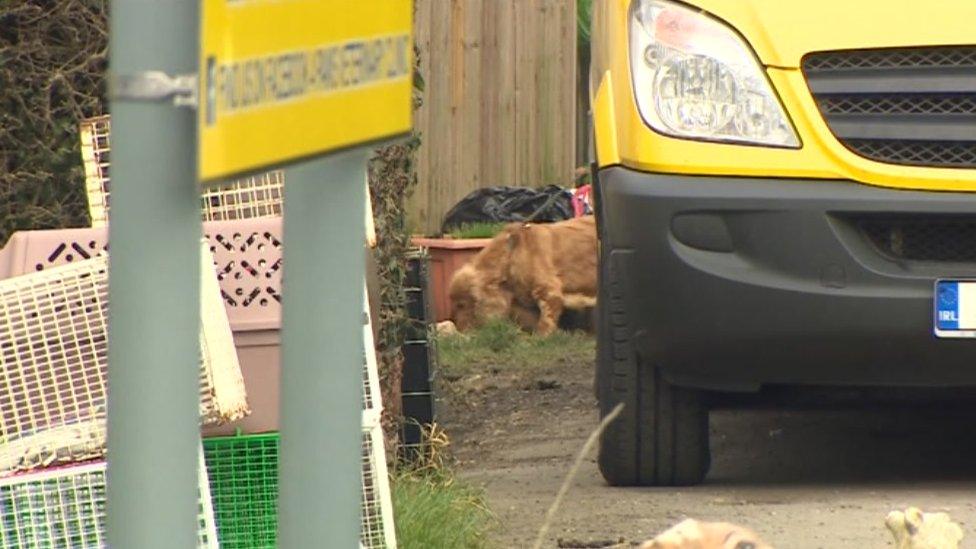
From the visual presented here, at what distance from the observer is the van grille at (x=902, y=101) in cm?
466

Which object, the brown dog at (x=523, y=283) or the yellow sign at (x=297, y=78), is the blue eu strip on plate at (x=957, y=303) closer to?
the yellow sign at (x=297, y=78)

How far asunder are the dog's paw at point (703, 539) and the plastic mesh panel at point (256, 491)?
41.5 inches

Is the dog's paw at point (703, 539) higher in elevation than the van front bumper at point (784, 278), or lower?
lower

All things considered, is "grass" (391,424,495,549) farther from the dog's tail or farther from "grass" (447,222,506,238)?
"grass" (447,222,506,238)

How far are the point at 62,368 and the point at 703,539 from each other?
1207 mm

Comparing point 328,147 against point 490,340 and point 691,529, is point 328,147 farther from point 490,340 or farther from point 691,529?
point 490,340

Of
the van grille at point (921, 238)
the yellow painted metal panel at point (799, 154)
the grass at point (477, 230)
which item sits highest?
the yellow painted metal panel at point (799, 154)

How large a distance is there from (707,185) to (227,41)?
322 centimetres

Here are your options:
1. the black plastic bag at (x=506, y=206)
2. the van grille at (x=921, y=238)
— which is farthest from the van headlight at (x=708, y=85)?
the black plastic bag at (x=506, y=206)

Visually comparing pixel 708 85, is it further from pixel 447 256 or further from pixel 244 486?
pixel 447 256

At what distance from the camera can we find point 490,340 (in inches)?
382

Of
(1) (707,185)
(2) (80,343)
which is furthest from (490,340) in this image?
(2) (80,343)

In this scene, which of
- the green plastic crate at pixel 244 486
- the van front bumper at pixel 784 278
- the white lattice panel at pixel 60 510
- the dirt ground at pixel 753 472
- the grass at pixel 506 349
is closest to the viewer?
the white lattice panel at pixel 60 510

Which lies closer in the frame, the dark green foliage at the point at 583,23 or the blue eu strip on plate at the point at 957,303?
the blue eu strip on plate at the point at 957,303
